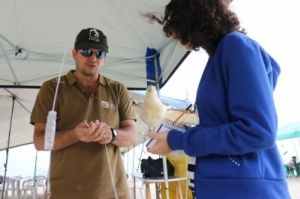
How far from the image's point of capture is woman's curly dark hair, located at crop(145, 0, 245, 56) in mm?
700

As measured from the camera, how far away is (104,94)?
1317mm

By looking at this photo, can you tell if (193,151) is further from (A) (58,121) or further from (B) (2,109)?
(B) (2,109)

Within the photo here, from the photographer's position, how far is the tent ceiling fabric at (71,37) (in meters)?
2.02

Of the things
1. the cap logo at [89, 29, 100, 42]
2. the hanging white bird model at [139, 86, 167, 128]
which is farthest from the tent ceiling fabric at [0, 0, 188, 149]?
the cap logo at [89, 29, 100, 42]

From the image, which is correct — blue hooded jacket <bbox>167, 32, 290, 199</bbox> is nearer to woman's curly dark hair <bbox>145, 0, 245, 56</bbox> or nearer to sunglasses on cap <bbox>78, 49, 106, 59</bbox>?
woman's curly dark hair <bbox>145, 0, 245, 56</bbox>

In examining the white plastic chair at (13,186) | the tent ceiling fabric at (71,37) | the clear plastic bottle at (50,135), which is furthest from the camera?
the white plastic chair at (13,186)

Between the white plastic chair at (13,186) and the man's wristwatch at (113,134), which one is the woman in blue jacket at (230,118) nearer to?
the man's wristwatch at (113,134)

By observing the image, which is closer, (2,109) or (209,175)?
(209,175)

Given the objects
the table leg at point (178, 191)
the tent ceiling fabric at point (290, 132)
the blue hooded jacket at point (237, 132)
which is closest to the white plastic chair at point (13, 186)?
the table leg at point (178, 191)

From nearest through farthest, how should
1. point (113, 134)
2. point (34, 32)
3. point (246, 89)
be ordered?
point (246, 89) → point (113, 134) → point (34, 32)

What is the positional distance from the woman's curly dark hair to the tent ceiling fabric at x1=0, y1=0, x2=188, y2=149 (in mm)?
1030

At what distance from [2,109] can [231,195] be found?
4646 millimetres

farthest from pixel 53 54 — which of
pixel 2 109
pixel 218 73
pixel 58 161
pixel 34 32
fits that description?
pixel 2 109

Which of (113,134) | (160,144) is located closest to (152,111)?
(113,134)
